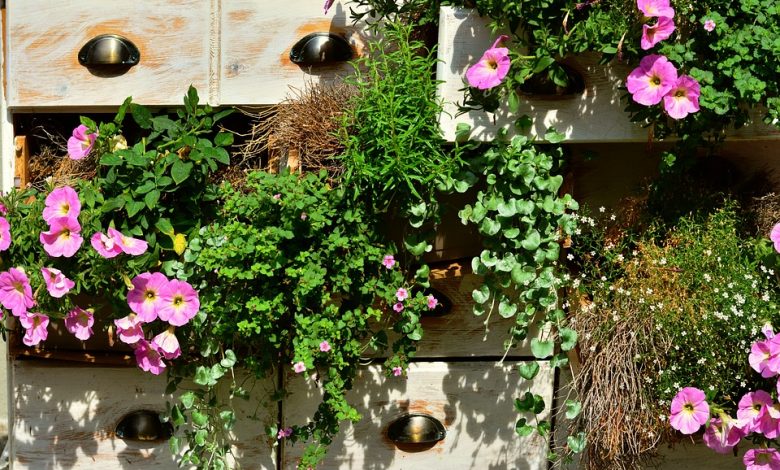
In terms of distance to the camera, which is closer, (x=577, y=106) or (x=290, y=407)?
(x=577, y=106)

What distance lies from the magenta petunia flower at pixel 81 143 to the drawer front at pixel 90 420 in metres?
0.63

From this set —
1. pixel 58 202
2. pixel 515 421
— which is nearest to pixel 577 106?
pixel 515 421

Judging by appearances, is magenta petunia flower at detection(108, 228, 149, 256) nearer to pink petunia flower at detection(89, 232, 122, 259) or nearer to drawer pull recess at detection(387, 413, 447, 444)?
pink petunia flower at detection(89, 232, 122, 259)

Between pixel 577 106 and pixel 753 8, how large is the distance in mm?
484

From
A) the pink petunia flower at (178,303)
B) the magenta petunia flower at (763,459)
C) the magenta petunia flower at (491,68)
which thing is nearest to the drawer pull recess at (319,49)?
the magenta petunia flower at (491,68)

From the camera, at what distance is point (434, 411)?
2951mm

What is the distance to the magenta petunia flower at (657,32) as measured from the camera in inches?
98.6

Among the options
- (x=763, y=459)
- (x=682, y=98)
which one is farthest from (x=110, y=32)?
(x=763, y=459)

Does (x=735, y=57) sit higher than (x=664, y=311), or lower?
higher

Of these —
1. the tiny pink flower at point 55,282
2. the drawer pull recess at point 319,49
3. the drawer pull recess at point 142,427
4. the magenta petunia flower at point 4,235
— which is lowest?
the drawer pull recess at point 142,427

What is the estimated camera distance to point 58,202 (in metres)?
2.59

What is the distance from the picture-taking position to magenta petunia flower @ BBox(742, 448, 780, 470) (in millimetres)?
2646

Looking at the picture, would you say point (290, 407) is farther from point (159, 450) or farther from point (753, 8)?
point (753, 8)

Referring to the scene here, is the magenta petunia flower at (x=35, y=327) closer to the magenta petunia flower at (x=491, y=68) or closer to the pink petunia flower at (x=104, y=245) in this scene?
the pink petunia flower at (x=104, y=245)
